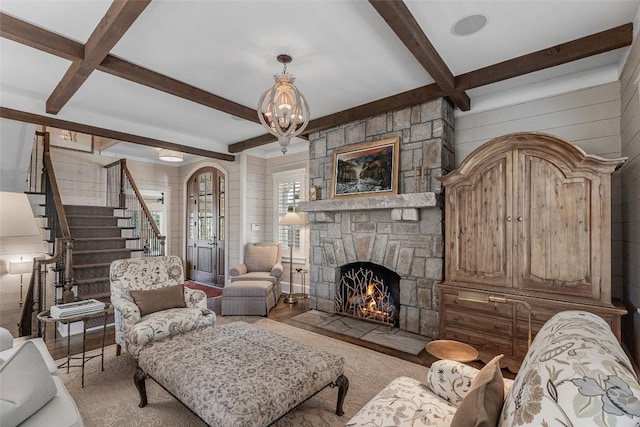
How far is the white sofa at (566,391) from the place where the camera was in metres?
0.78

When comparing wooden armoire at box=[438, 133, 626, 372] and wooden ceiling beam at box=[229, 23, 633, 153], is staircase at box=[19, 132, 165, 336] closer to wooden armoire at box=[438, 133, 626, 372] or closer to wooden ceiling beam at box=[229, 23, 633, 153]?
wooden ceiling beam at box=[229, 23, 633, 153]

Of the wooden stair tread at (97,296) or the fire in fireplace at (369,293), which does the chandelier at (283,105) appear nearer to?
the fire in fireplace at (369,293)

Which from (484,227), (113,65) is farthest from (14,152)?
(484,227)

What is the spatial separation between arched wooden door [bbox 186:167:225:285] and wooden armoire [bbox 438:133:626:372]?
192 inches

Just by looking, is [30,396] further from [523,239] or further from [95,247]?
[95,247]

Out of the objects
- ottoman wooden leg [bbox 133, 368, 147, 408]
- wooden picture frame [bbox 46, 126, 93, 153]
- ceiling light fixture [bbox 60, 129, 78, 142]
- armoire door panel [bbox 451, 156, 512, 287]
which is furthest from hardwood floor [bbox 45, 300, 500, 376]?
ceiling light fixture [bbox 60, 129, 78, 142]

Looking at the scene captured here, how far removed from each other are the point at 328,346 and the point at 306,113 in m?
2.49

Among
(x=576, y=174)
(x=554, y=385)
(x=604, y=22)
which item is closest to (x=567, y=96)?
(x=604, y=22)

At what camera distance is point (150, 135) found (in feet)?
16.3

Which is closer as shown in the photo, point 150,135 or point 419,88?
point 419,88

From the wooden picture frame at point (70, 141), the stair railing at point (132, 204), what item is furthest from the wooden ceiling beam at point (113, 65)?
the wooden picture frame at point (70, 141)

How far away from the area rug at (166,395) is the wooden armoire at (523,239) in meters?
0.82

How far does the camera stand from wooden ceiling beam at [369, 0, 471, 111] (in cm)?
211

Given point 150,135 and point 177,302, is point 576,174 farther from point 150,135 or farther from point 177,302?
point 150,135
